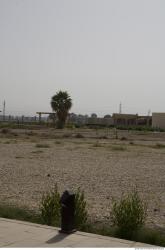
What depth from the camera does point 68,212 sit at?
7.08m

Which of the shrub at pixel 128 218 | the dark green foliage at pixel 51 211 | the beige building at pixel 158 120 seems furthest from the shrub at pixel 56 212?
the beige building at pixel 158 120

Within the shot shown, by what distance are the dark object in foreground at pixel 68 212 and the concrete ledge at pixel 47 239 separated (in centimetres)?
12

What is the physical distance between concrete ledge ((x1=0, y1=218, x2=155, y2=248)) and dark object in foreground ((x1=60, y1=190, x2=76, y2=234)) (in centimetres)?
12

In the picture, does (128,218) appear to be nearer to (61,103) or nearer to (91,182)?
(91,182)

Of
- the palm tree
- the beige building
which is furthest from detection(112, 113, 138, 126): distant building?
the palm tree

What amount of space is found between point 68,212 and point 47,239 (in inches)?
26.4

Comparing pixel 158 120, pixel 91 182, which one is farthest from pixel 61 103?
pixel 91 182

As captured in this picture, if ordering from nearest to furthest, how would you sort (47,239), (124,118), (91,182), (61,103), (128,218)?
(47,239) → (128,218) → (91,182) → (61,103) → (124,118)

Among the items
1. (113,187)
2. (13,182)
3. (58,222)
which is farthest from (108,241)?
(13,182)

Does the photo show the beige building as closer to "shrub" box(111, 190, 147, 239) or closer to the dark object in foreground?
"shrub" box(111, 190, 147, 239)

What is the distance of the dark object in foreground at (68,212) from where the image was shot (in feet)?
22.8

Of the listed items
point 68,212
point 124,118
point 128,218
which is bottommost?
point 128,218

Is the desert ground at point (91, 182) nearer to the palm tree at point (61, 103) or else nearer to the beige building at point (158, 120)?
the palm tree at point (61, 103)

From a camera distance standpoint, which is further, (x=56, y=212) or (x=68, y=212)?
(x=56, y=212)
